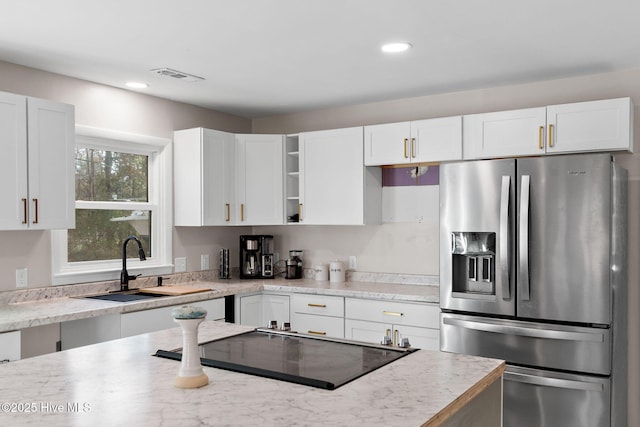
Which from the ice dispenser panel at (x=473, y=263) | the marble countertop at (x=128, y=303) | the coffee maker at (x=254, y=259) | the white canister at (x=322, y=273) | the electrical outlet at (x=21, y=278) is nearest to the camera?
the marble countertop at (x=128, y=303)

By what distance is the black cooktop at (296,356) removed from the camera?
1678mm

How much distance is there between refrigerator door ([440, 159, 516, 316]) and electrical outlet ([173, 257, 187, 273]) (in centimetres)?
220

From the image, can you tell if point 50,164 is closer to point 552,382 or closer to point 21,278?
point 21,278

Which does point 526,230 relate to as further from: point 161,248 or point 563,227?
point 161,248

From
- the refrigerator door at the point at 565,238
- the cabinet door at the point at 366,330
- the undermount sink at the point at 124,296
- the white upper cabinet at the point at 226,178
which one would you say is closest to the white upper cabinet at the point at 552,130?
the refrigerator door at the point at 565,238

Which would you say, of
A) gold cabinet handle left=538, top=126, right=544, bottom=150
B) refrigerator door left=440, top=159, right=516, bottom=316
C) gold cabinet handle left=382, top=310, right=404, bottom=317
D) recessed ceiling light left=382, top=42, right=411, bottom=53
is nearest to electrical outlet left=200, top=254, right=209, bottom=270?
gold cabinet handle left=382, top=310, right=404, bottom=317

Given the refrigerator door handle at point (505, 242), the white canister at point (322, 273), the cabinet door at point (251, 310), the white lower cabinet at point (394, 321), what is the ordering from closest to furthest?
the refrigerator door handle at point (505, 242), the white lower cabinet at point (394, 321), the cabinet door at point (251, 310), the white canister at point (322, 273)

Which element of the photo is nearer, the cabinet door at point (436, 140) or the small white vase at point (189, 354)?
the small white vase at point (189, 354)

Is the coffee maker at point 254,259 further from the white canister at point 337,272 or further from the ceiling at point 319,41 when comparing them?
the ceiling at point 319,41

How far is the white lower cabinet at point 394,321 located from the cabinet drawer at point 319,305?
7 cm

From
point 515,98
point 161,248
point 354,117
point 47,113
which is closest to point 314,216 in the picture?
point 354,117

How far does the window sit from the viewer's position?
3.87 m

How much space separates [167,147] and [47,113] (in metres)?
1.28

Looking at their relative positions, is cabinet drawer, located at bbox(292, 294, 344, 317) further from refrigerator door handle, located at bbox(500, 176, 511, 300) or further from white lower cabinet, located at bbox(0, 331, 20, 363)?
white lower cabinet, located at bbox(0, 331, 20, 363)
